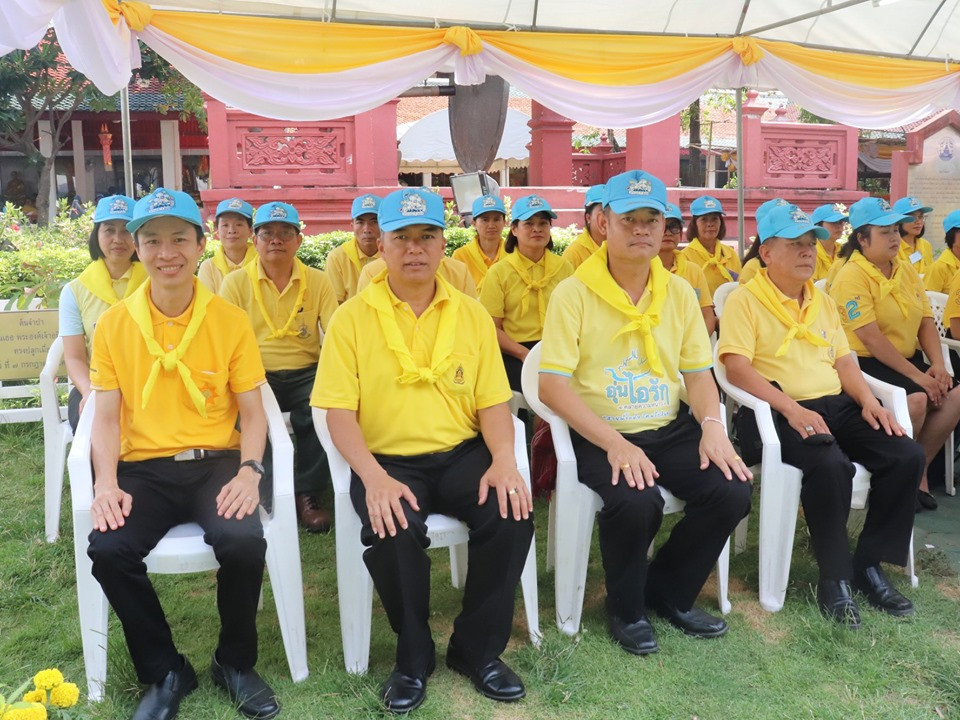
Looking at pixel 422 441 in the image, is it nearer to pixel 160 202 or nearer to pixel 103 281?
pixel 160 202

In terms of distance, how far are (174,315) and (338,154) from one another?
278 inches

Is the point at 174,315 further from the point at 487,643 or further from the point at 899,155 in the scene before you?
the point at 899,155

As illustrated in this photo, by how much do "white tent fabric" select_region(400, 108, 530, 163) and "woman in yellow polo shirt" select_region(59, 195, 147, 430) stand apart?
11.3 metres

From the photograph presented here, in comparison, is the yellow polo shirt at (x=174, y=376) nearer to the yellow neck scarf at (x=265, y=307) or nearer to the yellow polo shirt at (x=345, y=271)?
the yellow neck scarf at (x=265, y=307)

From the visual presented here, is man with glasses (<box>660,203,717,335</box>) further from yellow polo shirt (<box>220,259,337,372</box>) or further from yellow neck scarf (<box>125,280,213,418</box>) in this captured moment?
yellow neck scarf (<box>125,280,213,418</box>)

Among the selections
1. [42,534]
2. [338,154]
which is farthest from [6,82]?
[42,534]

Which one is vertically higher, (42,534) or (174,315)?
(174,315)

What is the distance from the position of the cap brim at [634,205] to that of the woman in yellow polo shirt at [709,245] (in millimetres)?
2970

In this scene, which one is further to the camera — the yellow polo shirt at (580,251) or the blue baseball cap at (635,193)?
the yellow polo shirt at (580,251)

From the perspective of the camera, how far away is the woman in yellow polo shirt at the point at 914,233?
6.02 meters

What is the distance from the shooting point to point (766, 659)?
2811mm

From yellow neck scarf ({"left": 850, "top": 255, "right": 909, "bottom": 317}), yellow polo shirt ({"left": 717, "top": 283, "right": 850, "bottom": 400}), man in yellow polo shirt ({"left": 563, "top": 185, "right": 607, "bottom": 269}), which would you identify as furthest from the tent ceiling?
yellow polo shirt ({"left": 717, "top": 283, "right": 850, "bottom": 400})

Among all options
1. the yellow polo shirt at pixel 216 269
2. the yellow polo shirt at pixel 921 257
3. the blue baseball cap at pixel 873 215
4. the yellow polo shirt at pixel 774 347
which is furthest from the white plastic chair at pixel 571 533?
the yellow polo shirt at pixel 921 257

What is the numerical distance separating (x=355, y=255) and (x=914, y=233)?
14.8ft
